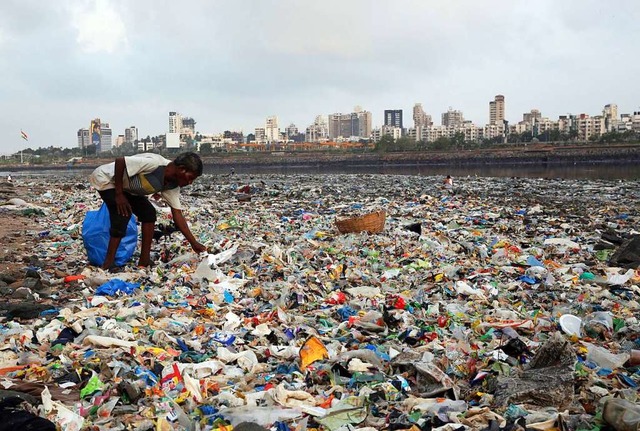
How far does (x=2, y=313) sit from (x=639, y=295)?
4.63 metres

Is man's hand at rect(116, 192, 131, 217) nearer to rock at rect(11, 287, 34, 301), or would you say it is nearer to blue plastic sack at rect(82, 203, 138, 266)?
blue plastic sack at rect(82, 203, 138, 266)

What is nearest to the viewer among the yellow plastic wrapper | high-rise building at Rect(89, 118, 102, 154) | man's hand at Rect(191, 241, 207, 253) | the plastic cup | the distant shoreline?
the yellow plastic wrapper

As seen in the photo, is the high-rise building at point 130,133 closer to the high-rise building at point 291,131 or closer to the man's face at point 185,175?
the high-rise building at point 291,131

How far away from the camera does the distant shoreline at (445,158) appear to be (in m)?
55.6

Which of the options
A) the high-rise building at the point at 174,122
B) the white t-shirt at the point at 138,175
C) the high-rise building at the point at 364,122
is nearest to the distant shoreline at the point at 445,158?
the white t-shirt at the point at 138,175

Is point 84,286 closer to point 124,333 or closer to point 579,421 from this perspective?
point 124,333

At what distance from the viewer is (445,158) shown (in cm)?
6494

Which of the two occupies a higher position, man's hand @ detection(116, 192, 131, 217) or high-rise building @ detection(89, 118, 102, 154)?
high-rise building @ detection(89, 118, 102, 154)

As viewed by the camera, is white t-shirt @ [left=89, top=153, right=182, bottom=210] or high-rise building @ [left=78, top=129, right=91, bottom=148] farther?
high-rise building @ [left=78, top=129, right=91, bottom=148]

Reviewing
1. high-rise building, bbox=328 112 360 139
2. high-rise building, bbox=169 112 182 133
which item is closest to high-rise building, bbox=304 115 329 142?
high-rise building, bbox=328 112 360 139

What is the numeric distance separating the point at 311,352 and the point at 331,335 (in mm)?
453

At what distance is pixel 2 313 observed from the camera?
3.76 m

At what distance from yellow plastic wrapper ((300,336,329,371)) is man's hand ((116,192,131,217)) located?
2447 millimetres

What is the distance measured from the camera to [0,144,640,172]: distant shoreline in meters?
55.6
